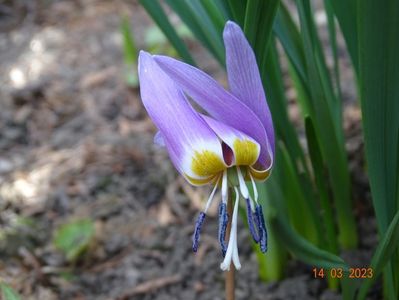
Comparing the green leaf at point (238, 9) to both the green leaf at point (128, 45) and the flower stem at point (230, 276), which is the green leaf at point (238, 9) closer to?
the flower stem at point (230, 276)

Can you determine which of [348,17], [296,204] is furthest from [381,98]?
[296,204]

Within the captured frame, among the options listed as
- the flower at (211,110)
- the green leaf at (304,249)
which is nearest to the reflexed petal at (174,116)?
the flower at (211,110)

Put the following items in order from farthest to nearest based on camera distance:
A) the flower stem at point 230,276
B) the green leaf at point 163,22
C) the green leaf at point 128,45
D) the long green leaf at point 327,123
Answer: the green leaf at point 128,45 → the green leaf at point 163,22 → the long green leaf at point 327,123 → the flower stem at point 230,276

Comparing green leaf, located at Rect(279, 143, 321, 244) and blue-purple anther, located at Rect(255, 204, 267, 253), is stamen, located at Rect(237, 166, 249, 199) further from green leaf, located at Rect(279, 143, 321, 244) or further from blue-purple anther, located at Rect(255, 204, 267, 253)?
green leaf, located at Rect(279, 143, 321, 244)

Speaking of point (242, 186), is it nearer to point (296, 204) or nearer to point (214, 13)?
point (214, 13)

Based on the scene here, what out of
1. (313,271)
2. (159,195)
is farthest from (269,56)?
Answer: (159,195)

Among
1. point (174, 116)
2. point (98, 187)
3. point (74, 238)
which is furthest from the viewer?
point (98, 187)

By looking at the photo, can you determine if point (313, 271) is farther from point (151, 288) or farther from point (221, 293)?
point (151, 288)
